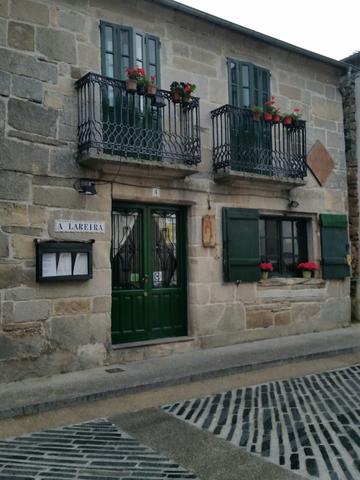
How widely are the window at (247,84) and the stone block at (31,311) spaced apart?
4.75 m

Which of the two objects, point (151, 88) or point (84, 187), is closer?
point (84, 187)

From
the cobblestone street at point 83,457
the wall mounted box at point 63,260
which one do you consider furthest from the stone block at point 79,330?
the cobblestone street at point 83,457

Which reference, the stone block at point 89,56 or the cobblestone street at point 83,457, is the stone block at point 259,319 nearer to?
the cobblestone street at point 83,457

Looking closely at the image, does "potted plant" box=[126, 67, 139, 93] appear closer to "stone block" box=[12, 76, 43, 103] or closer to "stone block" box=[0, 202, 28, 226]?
"stone block" box=[12, 76, 43, 103]

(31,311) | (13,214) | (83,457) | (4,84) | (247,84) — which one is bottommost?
(83,457)

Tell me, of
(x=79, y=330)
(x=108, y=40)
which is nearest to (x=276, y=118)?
(x=108, y=40)

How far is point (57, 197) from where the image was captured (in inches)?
252

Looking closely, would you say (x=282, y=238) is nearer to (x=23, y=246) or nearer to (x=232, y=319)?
(x=232, y=319)

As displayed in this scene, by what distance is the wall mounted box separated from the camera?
614cm

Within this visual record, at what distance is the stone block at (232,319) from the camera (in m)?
7.91

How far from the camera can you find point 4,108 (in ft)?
19.9

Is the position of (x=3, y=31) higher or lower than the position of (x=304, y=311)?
higher

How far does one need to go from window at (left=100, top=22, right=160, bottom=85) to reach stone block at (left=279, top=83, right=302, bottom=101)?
2777 millimetres

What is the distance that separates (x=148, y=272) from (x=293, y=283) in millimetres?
3024
